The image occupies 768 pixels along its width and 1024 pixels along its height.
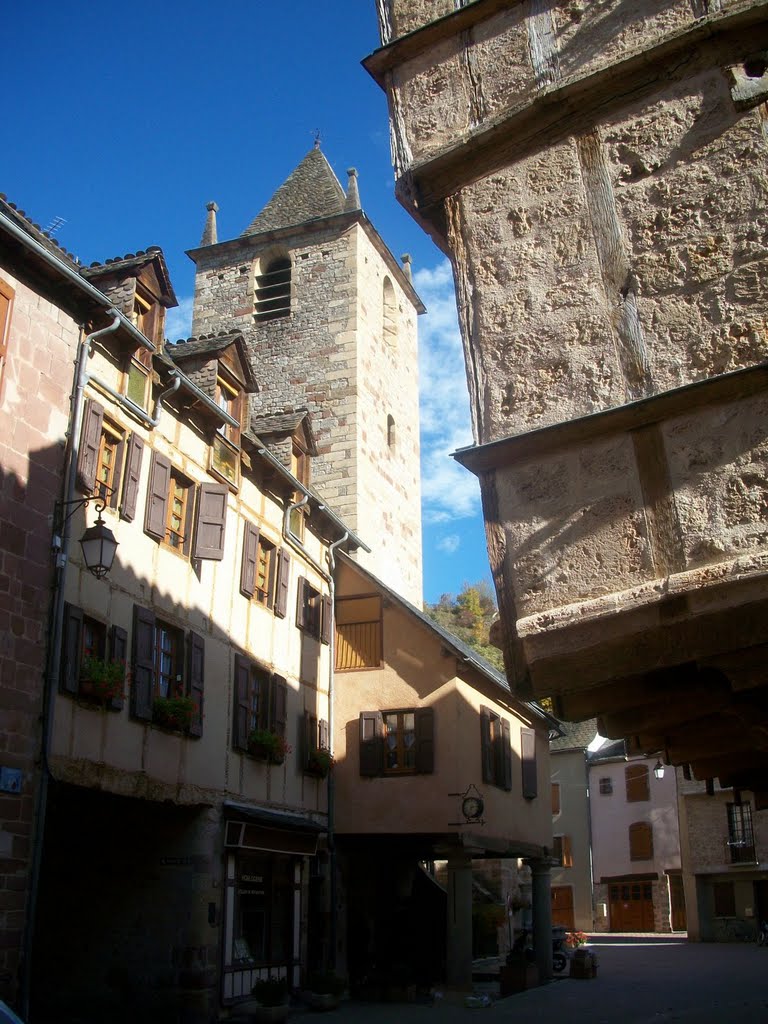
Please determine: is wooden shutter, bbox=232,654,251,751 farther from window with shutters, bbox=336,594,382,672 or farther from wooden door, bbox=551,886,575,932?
wooden door, bbox=551,886,575,932

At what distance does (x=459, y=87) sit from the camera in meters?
5.33

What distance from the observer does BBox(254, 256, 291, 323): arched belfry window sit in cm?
2858

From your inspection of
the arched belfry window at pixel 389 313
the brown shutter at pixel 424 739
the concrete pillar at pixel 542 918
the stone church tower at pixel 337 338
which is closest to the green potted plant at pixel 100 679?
the brown shutter at pixel 424 739

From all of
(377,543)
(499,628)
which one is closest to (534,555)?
(499,628)

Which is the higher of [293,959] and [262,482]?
[262,482]

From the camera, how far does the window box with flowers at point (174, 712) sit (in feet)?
39.2

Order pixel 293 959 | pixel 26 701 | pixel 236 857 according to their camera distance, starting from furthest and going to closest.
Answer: pixel 293 959 < pixel 236 857 < pixel 26 701

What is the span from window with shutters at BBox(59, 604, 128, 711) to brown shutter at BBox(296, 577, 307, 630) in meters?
5.33

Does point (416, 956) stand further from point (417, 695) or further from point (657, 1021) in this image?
point (657, 1021)

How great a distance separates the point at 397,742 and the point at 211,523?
18.4 feet

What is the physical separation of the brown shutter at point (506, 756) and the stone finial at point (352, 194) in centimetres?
1551

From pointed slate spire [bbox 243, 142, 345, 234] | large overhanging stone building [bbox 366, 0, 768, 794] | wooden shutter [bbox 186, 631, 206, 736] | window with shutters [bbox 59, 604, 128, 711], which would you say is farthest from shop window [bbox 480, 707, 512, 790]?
pointed slate spire [bbox 243, 142, 345, 234]

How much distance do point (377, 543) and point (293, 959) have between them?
1229 cm

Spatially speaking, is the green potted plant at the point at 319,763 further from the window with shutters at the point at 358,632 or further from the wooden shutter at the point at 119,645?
the wooden shutter at the point at 119,645
